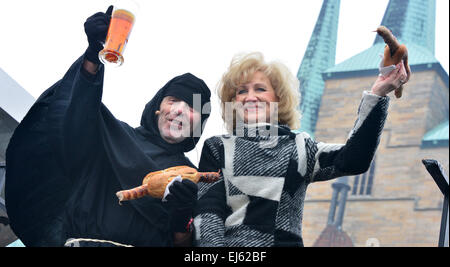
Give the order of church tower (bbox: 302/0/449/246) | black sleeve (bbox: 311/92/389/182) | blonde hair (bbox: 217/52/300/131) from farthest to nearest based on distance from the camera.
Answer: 1. church tower (bbox: 302/0/449/246)
2. blonde hair (bbox: 217/52/300/131)
3. black sleeve (bbox: 311/92/389/182)

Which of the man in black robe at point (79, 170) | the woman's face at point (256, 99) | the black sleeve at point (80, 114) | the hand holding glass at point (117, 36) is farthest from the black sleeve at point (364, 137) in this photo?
the black sleeve at point (80, 114)

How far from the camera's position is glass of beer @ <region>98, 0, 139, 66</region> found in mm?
3018

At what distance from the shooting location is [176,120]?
3.50 metres

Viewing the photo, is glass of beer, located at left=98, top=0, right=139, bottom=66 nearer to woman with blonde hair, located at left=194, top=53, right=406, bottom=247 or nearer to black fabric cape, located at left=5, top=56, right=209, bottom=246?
black fabric cape, located at left=5, top=56, right=209, bottom=246

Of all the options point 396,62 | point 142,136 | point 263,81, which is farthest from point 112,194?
point 396,62

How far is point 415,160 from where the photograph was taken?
3616 centimetres

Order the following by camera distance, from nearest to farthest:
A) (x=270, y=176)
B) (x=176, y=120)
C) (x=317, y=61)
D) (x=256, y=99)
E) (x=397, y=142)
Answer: (x=270, y=176)
(x=256, y=99)
(x=176, y=120)
(x=397, y=142)
(x=317, y=61)

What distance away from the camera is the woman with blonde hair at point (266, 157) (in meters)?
2.89

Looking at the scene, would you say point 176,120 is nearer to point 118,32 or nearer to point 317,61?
point 118,32

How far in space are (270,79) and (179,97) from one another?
1.61 feet

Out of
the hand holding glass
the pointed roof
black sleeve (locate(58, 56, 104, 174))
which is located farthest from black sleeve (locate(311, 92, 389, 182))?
the pointed roof

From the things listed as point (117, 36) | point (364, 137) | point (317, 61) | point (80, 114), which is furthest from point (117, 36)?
point (317, 61)

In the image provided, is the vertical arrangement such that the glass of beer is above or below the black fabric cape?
above

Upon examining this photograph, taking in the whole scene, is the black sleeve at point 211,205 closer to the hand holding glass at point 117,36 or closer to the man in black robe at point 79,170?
the man in black robe at point 79,170
